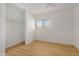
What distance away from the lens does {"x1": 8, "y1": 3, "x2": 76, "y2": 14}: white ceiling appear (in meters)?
1.53

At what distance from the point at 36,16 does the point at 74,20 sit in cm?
69

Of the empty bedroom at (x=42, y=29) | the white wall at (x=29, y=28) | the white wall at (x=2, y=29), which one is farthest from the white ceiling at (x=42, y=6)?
the white wall at (x=2, y=29)

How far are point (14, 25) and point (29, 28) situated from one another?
0.28m

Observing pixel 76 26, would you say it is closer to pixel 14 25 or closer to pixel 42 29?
pixel 42 29

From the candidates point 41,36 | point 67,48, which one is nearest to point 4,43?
point 41,36

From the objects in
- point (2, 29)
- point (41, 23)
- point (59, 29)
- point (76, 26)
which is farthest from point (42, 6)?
point (2, 29)

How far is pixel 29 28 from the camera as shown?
65.1 inches

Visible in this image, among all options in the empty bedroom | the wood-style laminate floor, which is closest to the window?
the empty bedroom

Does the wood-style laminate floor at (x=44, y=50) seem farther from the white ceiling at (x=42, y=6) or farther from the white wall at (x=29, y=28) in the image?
the white ceiling at (x=42, y=6)

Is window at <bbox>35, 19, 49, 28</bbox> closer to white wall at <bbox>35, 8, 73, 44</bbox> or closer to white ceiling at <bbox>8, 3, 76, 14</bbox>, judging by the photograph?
white wall at <bbox>35, 8, 73, 44</bbox>

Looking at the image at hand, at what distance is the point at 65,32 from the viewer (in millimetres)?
1588

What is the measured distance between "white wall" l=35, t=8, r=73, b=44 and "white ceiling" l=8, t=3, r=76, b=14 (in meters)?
0.07

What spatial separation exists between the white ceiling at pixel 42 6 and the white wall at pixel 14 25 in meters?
0.13

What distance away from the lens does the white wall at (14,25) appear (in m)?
1.56
